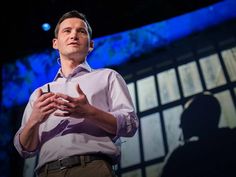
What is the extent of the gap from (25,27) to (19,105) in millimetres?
750

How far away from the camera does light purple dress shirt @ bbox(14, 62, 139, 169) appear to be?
3.22 ft

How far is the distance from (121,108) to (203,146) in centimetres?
129

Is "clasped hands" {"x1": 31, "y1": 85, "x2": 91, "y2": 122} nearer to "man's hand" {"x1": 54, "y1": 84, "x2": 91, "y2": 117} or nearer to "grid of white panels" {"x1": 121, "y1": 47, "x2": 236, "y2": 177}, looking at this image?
"man's hand" {"x1": 54, "y1": 84, "x2": 91, "y2": 117}

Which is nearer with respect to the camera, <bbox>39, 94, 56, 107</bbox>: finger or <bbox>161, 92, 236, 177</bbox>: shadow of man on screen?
<bbox>39, 94, 56, 107</bbox>: finger

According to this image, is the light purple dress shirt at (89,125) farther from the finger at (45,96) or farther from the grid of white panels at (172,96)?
the grid of white panels at (172,96)

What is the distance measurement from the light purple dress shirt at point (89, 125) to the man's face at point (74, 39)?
8cm

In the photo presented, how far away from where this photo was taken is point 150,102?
2418 mm

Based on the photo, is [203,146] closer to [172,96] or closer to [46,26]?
[172,96]

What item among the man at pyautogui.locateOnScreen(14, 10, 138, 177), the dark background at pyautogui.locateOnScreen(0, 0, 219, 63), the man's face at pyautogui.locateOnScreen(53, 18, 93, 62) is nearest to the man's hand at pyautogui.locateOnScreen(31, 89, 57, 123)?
the man at pyautogui.locateOnScreen(14, 10, 138, 177)

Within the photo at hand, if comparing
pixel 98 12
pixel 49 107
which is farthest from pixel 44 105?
pixel 98 12

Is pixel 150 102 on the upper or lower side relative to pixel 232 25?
lower

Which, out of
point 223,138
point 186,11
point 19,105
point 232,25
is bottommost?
point 223,138

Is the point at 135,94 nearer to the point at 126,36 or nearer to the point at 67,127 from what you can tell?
the point at 126,36

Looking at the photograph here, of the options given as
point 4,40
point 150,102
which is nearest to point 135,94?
point 150,102
